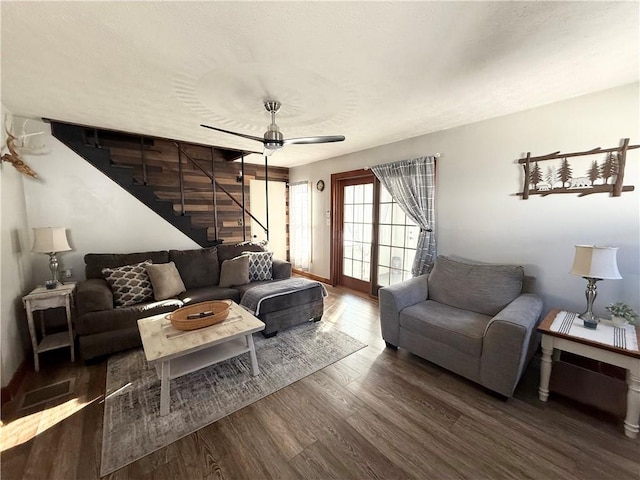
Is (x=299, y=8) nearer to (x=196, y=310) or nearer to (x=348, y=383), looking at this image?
(x=196, y=310)

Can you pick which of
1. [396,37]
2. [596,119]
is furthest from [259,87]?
[596,119]

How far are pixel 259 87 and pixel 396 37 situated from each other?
1027 millimetres

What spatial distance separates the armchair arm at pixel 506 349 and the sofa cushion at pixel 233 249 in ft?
9.86

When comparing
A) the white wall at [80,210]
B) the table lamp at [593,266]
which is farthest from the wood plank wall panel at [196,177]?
the table lamp at [593,266]

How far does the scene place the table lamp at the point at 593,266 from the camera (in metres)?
1.81

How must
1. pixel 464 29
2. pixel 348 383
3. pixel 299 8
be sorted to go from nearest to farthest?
pixel 299 8 → pixel 464 29 → pixel 348 383

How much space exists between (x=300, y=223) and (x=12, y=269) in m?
4.02

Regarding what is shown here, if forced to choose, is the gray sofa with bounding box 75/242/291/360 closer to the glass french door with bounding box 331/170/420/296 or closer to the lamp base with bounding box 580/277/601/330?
the glass french door with bounding box 331/170/420/296

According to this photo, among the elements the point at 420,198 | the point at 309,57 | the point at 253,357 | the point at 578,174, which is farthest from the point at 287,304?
the point at 578,174

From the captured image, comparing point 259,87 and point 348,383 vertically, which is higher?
point 259,87

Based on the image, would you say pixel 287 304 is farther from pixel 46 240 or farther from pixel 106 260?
pixel 46 240

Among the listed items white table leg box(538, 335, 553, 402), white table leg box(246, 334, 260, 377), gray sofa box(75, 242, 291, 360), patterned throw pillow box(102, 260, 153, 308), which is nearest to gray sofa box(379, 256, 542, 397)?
white table leg box(538, 335, 553, 402)

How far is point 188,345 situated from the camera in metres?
1.84

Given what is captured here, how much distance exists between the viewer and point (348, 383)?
A: 84.3 inches
